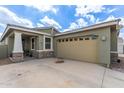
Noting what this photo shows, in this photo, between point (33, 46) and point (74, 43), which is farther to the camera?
point (33, 46)

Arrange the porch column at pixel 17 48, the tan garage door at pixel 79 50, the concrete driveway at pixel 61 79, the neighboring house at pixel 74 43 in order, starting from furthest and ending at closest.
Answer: the porch column at pixel 17 48
the tan garage door at pixel 79 50
the neighboring house at pixel 74 43
the concrete driveway at pixel 61 79

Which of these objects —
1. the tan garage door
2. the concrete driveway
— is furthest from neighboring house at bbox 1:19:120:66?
the concrete driveway

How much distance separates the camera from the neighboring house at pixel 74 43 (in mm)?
6828

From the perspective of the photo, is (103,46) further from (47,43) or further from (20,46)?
(20,46)

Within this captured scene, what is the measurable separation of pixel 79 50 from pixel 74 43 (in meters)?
0.95

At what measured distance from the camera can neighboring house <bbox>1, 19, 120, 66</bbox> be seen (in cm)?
683

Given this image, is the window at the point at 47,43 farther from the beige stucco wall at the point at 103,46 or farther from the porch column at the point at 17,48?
the beige stucco wall at the point at 103,46

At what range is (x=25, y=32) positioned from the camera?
898 centimetres

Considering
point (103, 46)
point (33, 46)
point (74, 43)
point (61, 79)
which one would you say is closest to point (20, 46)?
point (33, 46)

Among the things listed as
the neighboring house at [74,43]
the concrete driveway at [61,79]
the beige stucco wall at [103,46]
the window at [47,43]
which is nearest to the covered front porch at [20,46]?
the neighboring house at [74,43]

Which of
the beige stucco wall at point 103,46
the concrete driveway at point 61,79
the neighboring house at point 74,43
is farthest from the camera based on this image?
the neighboring house at point 74,43

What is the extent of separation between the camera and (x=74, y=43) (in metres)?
9.29

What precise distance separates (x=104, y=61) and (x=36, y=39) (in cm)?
747
